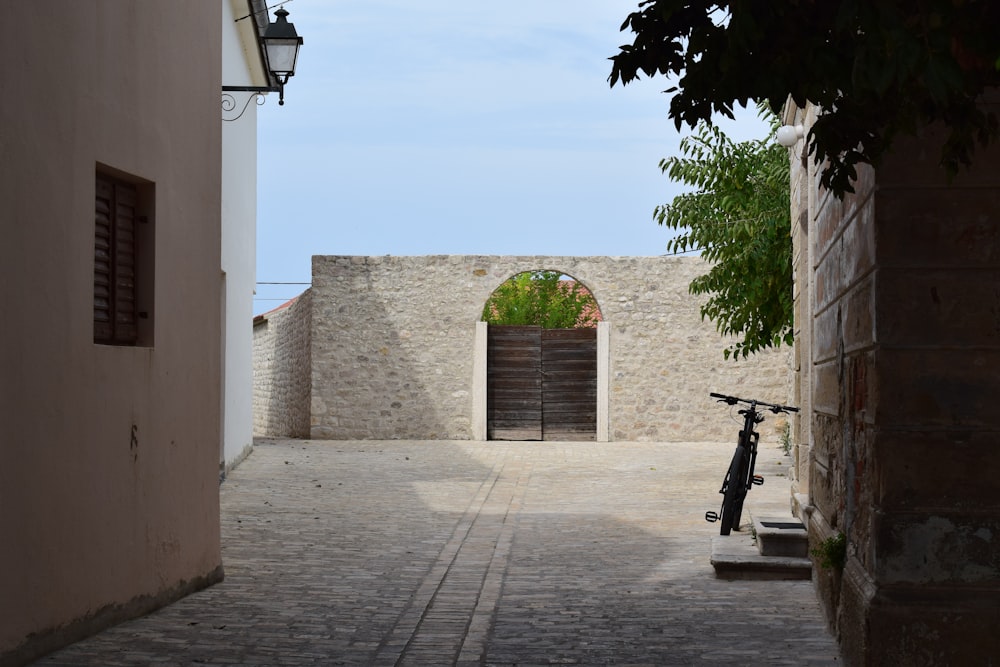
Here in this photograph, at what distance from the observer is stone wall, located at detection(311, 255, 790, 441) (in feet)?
64.4

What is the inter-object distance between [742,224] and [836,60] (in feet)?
29.5

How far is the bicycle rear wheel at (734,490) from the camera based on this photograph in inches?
312

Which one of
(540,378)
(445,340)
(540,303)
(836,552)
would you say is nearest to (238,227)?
(445,340)

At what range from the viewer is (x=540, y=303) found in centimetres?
3550

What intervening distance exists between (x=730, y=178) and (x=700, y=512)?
4.18 meters

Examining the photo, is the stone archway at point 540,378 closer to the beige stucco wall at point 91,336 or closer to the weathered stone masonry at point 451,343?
the weathered stone masonry at point 451,343

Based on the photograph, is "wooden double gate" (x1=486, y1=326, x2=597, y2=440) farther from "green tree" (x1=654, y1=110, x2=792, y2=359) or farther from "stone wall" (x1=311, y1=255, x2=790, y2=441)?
"green tree" (x1=654, y1=110, x2=792, y2=359)

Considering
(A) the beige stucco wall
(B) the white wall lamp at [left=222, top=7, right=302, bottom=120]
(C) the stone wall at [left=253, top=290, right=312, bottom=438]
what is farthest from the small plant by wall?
(C) the stone wall at [left=253, top=290, right=312, bottom=438]

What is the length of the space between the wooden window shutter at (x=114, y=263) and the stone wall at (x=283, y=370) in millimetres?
14080

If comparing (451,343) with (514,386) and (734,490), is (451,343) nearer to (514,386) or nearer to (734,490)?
(514,386)

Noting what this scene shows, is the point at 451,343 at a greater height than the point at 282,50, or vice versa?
the point at 282,50

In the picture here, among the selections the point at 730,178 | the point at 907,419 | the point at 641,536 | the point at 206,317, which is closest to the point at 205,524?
the point at 206,317

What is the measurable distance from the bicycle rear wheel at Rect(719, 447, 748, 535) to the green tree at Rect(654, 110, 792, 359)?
445cm

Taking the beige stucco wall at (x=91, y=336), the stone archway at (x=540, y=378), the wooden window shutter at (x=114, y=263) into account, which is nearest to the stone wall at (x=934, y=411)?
the beige stucco wall at (x=91, y=336)
